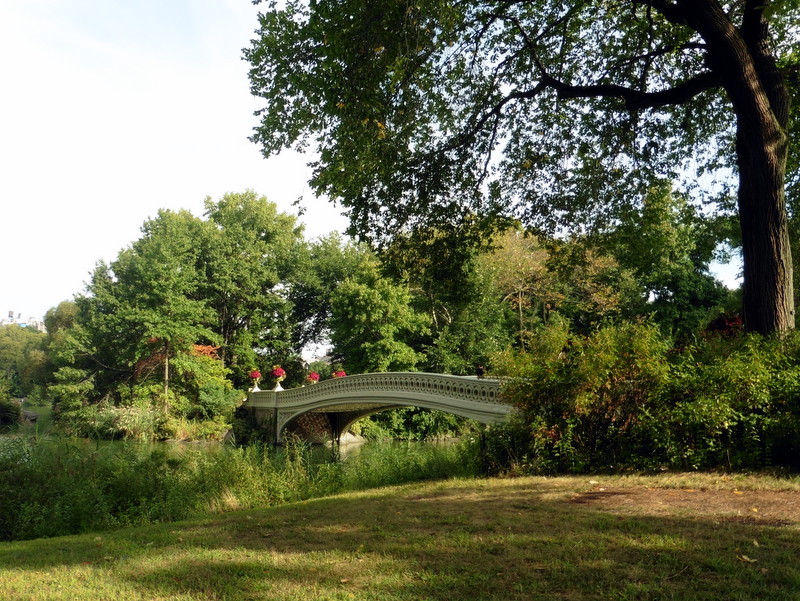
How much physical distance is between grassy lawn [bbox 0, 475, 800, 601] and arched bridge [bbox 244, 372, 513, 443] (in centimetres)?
372

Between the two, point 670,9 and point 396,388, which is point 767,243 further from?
point 396,388

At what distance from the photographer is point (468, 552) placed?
4711 mm

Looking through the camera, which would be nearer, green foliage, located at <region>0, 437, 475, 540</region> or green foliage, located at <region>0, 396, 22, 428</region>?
green foliage, located at <region>0, 437, 475, 540</region>

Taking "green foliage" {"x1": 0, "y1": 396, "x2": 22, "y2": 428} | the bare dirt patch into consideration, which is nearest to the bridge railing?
the bare dirt patch

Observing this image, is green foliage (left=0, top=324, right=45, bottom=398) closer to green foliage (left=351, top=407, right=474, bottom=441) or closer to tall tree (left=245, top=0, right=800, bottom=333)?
green foliage (left=351, top=407, right=474, bottom=441)

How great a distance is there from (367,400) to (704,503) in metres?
A: 16.8

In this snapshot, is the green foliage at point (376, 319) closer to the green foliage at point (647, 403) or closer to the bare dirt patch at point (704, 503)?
the green foliage at point (647, 403)

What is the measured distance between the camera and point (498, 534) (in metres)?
5.21

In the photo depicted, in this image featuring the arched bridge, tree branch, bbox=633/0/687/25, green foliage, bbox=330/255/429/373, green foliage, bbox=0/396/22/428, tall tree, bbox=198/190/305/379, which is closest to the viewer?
tree branch, bbox=633/0/687/25

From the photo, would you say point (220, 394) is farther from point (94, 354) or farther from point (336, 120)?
point (336, 120)

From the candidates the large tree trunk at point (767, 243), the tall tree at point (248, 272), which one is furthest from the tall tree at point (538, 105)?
the tall tree at point (248, 272)

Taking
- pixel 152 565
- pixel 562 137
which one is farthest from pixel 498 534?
pixel 562 137

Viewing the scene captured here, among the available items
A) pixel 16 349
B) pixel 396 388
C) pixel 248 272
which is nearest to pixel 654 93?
pixel 396 388

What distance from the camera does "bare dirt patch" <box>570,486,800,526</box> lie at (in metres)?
5.55
